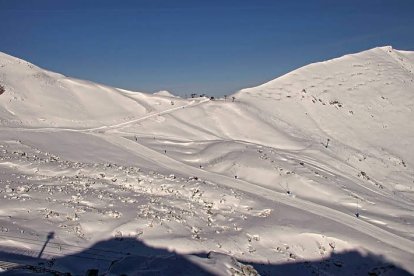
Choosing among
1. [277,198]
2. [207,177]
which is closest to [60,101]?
[207,177]

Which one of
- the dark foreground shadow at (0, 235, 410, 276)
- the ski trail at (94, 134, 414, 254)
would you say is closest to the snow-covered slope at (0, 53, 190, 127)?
the ski trail at (94, 134, 414, 254)

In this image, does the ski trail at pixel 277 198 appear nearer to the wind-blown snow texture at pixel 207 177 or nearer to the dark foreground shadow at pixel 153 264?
the wind-blown snow texture at pixel 207 177

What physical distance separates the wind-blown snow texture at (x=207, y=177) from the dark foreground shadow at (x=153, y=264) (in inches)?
3.1

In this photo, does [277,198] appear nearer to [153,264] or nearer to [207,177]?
[207,177]

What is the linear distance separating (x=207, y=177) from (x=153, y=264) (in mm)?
17920

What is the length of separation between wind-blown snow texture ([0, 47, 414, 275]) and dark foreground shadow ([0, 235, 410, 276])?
0.08 m

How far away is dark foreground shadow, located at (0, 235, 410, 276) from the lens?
11883mm

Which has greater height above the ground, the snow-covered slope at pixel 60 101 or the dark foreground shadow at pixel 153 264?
the snow-covered slope at pixel 60 101

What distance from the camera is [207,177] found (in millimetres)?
30156

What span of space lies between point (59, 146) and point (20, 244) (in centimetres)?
1906

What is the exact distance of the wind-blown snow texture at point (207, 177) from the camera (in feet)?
60.5

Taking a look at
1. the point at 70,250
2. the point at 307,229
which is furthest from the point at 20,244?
the point at 307,229

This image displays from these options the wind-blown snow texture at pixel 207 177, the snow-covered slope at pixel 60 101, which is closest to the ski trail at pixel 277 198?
the wind-blown snow texture at pixel 207 177

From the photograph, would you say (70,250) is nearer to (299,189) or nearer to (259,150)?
(299,189)
